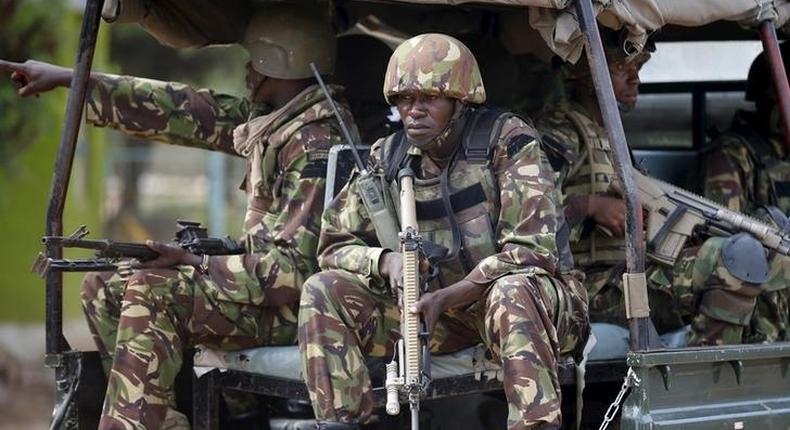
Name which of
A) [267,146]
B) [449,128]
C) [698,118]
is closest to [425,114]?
[449,128]

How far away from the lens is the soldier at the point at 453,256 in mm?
5391

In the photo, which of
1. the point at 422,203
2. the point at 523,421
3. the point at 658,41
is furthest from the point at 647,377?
the point at 658,41

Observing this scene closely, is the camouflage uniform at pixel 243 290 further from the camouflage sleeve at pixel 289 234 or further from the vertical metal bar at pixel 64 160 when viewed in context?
the vertical metal bar at pixel 64 160

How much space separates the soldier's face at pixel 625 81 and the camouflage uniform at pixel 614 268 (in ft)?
0.56

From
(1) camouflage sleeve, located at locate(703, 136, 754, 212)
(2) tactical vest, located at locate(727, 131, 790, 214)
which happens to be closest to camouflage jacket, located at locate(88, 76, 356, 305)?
(1) camouflage sleeve, located at locate(703, 136, 754, 212)

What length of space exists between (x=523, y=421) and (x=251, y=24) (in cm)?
224

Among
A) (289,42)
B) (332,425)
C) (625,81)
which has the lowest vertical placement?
(332,425)

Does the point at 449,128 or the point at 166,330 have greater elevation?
the point at 449,128

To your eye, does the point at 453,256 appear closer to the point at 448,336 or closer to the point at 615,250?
the point at 448,336

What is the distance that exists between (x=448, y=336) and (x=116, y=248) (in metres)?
1.18

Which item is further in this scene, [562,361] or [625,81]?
[625,81]

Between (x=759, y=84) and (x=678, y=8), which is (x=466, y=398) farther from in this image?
(x=759, y=84)

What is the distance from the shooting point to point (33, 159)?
14.7 meters

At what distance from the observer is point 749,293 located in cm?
630
